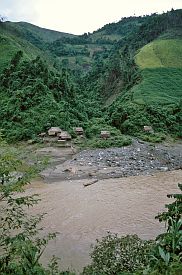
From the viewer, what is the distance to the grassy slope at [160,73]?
54.8 metres

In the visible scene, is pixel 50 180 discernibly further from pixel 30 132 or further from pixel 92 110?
pixel 92 110

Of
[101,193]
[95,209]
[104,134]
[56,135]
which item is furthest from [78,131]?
[95,209]

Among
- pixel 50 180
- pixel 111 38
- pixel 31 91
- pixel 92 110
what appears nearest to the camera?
pixel 50 180

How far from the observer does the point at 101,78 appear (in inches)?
2965

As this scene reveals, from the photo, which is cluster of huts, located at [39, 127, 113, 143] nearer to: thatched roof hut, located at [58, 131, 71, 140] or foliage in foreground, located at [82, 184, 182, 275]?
thatched roof hut, located at [58, 131, 71, 140]

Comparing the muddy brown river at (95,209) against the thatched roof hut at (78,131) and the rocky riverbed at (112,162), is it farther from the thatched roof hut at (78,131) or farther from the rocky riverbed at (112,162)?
the thatched roof hut at (78,131)

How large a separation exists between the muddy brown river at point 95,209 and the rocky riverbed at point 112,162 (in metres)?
1.15

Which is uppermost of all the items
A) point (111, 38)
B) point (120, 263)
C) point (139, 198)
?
point (111, 38)

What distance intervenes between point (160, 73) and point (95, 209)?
146ft

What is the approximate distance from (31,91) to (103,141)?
12298 mm

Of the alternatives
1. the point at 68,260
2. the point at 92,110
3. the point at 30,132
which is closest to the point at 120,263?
the point at 68,260

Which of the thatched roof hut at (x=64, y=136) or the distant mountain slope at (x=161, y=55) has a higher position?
the distant mountain slope at (x=161, y=55)

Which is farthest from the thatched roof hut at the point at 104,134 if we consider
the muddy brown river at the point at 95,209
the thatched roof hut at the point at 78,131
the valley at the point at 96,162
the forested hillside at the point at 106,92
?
the muddy brown river at the point at 95,209

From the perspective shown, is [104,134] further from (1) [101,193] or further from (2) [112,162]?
(1) [101,193]
